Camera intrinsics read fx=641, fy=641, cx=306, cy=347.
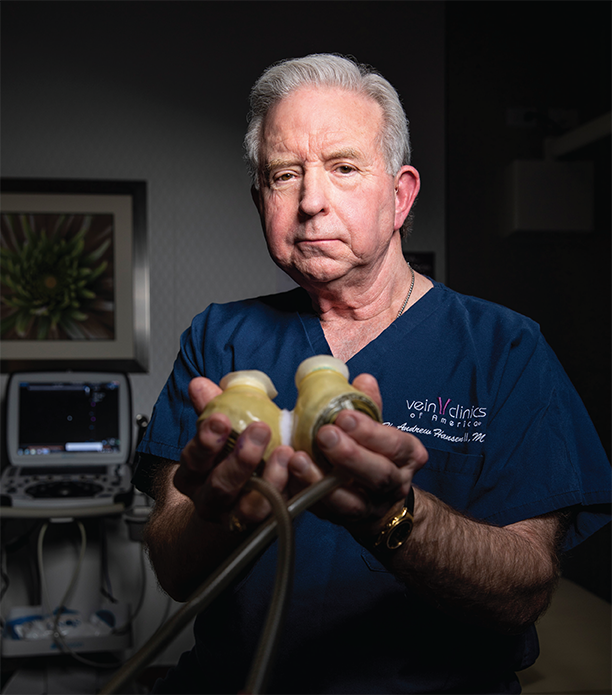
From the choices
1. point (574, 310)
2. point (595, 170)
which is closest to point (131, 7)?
point (595, 170)

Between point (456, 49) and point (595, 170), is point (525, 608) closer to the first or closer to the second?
point (595, 170)

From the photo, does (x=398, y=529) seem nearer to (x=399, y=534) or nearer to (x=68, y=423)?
(x=399, y=534)

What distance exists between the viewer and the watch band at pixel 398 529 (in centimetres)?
56

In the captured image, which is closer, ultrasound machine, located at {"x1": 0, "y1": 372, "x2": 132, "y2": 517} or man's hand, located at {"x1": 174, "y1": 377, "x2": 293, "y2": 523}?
man's hand, located at {"x1": 174, "y1": 377, "x2": 293, "y2": 523}

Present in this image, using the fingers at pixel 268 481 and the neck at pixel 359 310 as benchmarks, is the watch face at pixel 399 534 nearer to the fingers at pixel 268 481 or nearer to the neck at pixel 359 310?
the fingers at pixel 268 481

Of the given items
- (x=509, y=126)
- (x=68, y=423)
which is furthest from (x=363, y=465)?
(x=509, y=126)

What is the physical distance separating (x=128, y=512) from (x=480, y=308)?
155cm

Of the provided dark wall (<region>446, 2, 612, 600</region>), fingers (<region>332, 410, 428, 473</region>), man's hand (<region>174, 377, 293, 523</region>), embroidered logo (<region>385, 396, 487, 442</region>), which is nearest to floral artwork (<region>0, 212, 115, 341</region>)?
dark wall (<region>446, 2, 612, 600</region>)

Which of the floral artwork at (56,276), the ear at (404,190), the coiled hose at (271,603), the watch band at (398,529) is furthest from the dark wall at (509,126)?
the coiled hose at (271,603)

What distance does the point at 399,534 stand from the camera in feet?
1.88

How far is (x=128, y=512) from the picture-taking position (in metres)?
2.10

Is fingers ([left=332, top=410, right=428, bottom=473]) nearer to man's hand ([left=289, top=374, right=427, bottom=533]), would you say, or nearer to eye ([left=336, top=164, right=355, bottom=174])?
man's hand ([left=289, top=374, right=427, bottom=533])

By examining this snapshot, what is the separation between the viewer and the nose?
821 millimetres

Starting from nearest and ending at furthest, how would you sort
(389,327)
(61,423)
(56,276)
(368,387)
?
(368,387)
(389,327)
(61,423)
(56,276)
